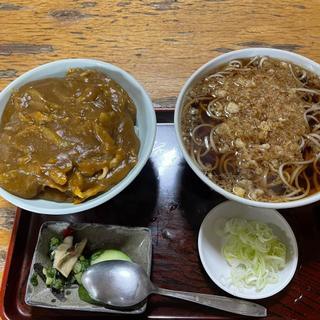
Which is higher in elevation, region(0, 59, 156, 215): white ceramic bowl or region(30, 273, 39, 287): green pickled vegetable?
region(0, 59, 156, 215): white ceramic bowl

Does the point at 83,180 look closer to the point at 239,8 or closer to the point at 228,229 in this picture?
the point at 228,229

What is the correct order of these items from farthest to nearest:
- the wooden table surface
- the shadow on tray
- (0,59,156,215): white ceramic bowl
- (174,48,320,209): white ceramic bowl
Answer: the wooden table surface
the shadow on tray
(0,59,156,215): white ceramic bowl
(174,48,320,209): white ceramic bowl

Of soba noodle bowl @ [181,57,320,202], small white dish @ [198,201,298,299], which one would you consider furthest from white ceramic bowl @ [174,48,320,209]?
small white dish @ [198,201,298,299]

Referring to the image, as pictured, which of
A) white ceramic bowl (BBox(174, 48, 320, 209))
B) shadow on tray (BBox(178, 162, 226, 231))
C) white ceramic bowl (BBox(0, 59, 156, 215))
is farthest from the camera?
shadow on tray (BBox(178, 162, 226, 231))

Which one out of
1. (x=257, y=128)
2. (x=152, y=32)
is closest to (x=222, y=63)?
(x=257, y=128)

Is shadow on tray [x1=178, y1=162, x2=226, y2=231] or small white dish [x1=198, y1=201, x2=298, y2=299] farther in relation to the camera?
shadow on tray [x1=178, y1=162, x2=226, y2=231]

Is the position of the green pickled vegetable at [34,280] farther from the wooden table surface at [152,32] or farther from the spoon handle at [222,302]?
the wooden table surface at [152,32]

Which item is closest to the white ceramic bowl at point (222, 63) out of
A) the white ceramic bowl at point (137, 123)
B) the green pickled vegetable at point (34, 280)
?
the white ceramic bowl at point (137, 123)

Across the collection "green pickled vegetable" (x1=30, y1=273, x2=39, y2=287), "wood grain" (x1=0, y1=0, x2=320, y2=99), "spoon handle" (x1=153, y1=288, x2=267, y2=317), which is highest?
"wood grain" (x1=0, y1=0, x2=320, y2=99)

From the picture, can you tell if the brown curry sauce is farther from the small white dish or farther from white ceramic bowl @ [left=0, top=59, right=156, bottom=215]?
the small white dish

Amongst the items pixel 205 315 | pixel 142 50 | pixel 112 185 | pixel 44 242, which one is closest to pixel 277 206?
pixel 205 315
